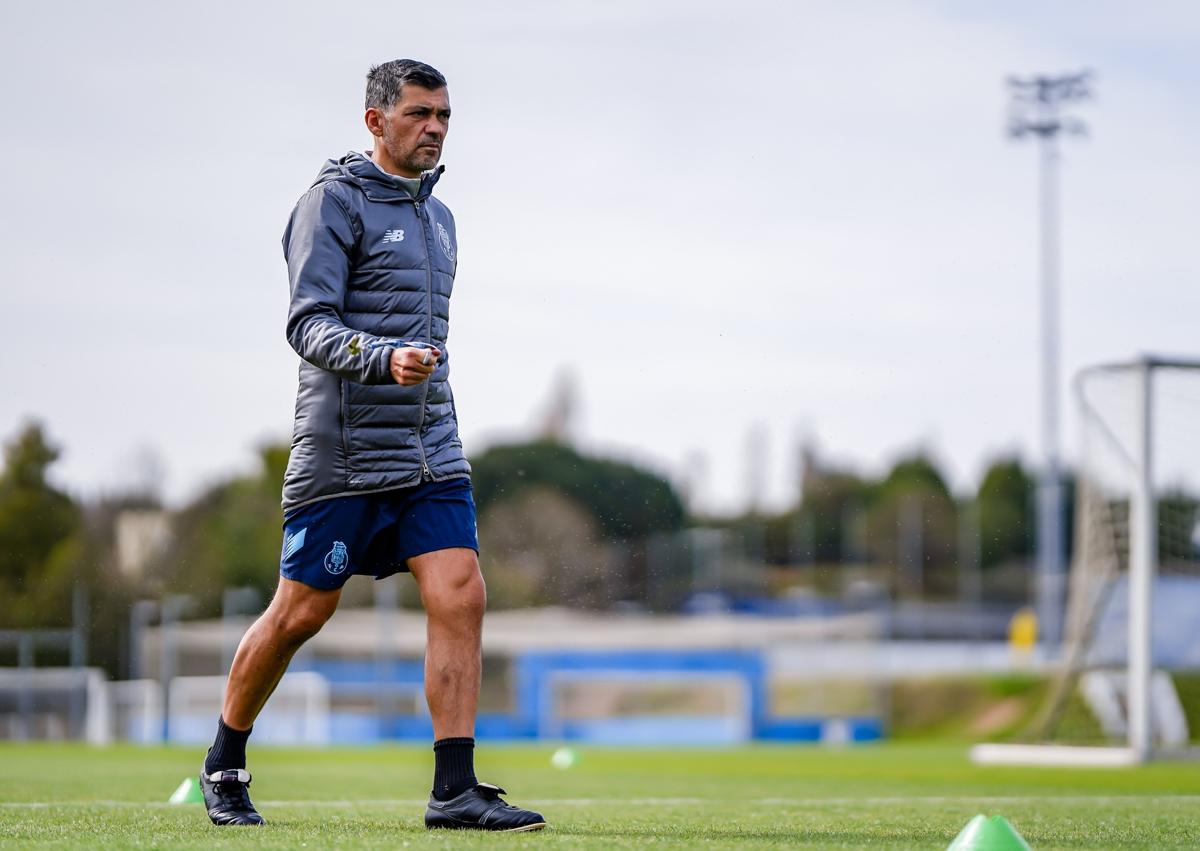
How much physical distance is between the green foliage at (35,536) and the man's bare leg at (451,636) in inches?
765

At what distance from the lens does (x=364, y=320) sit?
4.88 meters

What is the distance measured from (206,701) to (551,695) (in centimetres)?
686

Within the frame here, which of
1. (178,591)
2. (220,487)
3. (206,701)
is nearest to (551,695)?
(206,701)

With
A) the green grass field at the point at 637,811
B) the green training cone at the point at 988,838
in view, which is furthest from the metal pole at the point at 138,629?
the green training cone at the point at 988,838

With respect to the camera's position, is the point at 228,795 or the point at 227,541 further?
the point at 227,541

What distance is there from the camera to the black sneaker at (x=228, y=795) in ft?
16.0

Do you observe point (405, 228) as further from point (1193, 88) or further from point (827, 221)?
point (1193, 88)

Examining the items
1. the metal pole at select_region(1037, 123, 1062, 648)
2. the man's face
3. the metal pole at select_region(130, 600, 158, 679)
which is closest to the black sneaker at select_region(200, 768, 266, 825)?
the man's face

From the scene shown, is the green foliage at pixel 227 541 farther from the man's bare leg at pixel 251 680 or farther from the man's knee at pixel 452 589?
the man's knee at pixel 452 589

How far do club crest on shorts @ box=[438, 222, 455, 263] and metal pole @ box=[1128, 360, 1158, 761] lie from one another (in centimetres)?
1011

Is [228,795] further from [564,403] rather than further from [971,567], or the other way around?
[564,403]

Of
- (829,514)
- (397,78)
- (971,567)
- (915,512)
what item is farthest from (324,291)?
(829,514)

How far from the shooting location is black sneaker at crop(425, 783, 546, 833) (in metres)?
4.60

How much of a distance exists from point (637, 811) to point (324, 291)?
213 centimetres
